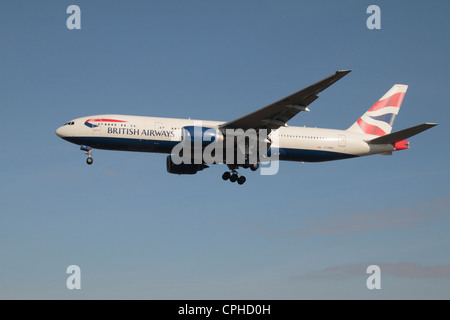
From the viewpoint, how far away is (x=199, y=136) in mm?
36219

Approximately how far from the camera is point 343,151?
135 feet

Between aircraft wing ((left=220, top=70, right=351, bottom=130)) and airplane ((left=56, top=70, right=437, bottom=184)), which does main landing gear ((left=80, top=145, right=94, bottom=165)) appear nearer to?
airplane ((left=56, top=70, right=437, bottom=184))

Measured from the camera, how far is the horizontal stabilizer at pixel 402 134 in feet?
115

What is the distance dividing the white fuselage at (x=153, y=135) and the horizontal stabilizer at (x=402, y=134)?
301cm

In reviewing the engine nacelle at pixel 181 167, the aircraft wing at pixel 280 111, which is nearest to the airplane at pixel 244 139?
the aircraft wing at pixel 280 111

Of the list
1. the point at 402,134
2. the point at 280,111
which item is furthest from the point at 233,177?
the point at 402,134

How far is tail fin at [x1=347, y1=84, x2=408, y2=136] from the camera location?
4362 centimetres

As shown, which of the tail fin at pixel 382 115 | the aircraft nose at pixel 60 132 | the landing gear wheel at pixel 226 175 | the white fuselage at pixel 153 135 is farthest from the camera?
the tail fin at pixel 382 115

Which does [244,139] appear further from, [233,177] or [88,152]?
[88,152]

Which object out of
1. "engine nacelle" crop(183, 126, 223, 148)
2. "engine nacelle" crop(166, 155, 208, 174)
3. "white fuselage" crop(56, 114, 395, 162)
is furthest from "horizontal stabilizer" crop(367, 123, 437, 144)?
"engine nacelle" crop(166, 155, 208, 174)

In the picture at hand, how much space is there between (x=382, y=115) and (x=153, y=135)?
18.7 meters

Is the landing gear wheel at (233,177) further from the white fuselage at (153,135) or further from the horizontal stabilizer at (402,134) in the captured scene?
the horizontal stabilizer at (402,134)
